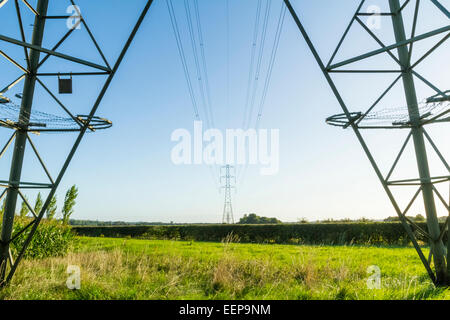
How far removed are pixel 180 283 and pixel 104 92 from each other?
493 cm

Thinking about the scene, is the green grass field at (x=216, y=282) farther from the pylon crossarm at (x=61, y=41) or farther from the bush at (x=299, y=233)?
the bush at (x=299, y=233)

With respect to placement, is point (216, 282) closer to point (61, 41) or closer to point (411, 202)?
point (411, 202)

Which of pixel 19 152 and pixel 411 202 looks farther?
pixel 411 202

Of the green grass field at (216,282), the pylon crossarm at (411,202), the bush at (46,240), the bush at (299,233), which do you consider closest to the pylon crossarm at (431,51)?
the pylon crossarm at (411,202)

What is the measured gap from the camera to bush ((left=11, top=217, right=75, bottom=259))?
909 centimetres

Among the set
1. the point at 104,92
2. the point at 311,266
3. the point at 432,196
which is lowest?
the point at 311,266

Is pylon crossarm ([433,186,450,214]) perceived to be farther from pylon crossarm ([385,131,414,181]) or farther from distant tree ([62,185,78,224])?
distant tree ([62,185,78,224])

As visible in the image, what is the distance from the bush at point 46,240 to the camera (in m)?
9.09

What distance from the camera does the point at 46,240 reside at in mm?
10188

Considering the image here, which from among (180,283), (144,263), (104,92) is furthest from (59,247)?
(104,92)

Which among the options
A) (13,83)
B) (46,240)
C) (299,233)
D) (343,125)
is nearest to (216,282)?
(343,125)

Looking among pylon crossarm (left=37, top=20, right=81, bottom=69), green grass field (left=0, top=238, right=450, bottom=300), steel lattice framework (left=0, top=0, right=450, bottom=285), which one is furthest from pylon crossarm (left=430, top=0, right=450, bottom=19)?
pylon crossarm (left=37, top=20, right=81, bottom=69)
